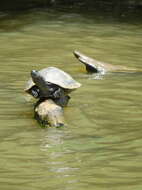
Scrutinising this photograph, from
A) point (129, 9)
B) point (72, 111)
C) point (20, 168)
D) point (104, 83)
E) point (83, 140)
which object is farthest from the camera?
point (129, 9)

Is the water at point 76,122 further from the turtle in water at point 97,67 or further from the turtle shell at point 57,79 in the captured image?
the turtle shell at point 57,79

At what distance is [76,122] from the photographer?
5969mm

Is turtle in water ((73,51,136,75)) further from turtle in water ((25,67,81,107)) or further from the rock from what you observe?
the rock

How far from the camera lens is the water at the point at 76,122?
443cm

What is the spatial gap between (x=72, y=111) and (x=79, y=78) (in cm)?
163

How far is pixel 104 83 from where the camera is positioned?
7.66m

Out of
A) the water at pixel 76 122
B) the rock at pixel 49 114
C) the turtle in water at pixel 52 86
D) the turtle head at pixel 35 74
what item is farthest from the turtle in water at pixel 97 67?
the turtle head at pixel 35 74

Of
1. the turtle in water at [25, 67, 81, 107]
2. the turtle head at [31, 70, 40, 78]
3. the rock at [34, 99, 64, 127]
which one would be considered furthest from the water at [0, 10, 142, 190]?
the turtle head at [31, 70, 40, 78]

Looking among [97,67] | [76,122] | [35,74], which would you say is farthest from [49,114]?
[97,67]

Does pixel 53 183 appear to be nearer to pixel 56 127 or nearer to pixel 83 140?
pixel 83 140

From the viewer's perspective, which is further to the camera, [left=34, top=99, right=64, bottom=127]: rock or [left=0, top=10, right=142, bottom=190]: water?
[left=34, top=99, right=64, bottom=127]: rock

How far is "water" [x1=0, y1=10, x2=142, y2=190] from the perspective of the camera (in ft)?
14.5

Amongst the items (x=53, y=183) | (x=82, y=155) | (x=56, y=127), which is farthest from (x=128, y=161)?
(x=56, y=127)

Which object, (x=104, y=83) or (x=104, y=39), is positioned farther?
(x=104, y=39)
